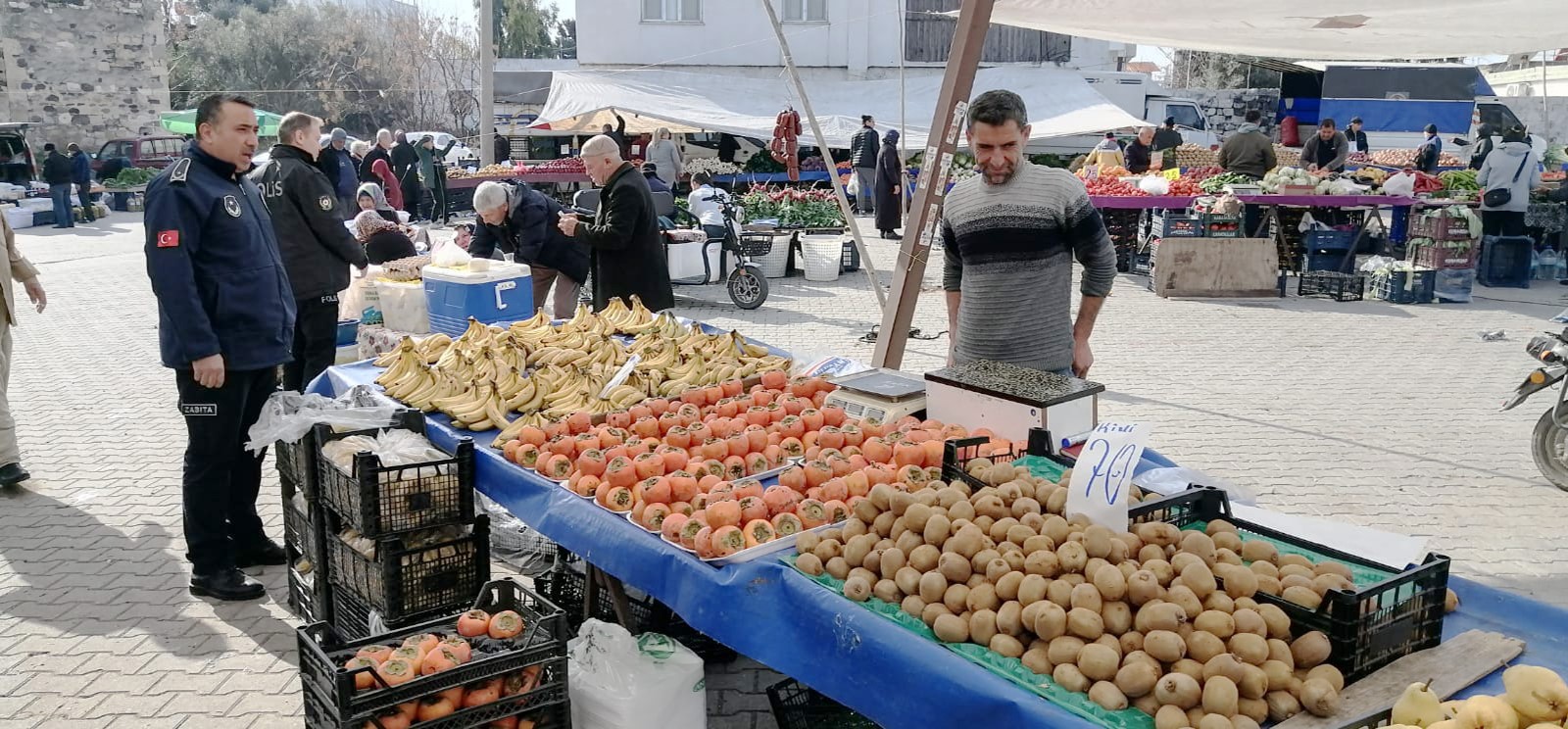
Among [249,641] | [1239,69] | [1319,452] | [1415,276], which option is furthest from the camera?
[1239,69]

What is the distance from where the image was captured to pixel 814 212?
1603 cm

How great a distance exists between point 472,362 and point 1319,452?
16.9ft

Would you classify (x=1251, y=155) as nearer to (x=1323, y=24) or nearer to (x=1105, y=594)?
(x=1323, y=24)

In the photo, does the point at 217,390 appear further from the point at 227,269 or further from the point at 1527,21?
the point at 1527,21

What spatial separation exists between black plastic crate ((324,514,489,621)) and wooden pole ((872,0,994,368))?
2416mm

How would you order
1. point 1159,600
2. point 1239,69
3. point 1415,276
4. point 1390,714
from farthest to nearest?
point 1239,69 → point 1415,276 → point 1159,600 → point 1390,714

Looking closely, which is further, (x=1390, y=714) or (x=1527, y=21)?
(x=1527, y=21)

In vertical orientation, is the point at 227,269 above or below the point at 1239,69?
below

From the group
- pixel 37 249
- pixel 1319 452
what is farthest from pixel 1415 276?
pixel 37 249

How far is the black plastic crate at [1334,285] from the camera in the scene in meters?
12.7

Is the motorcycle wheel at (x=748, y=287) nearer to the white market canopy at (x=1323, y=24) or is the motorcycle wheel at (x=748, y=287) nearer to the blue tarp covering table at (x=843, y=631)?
the white market canopy at (x=1323, y=24)

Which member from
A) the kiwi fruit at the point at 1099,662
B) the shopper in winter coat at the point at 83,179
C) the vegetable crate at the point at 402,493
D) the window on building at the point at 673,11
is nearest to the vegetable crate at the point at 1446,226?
the vegetable crate at the point at 402,493

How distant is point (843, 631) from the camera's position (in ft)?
8.29

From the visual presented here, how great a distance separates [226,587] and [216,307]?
1.23 metres
